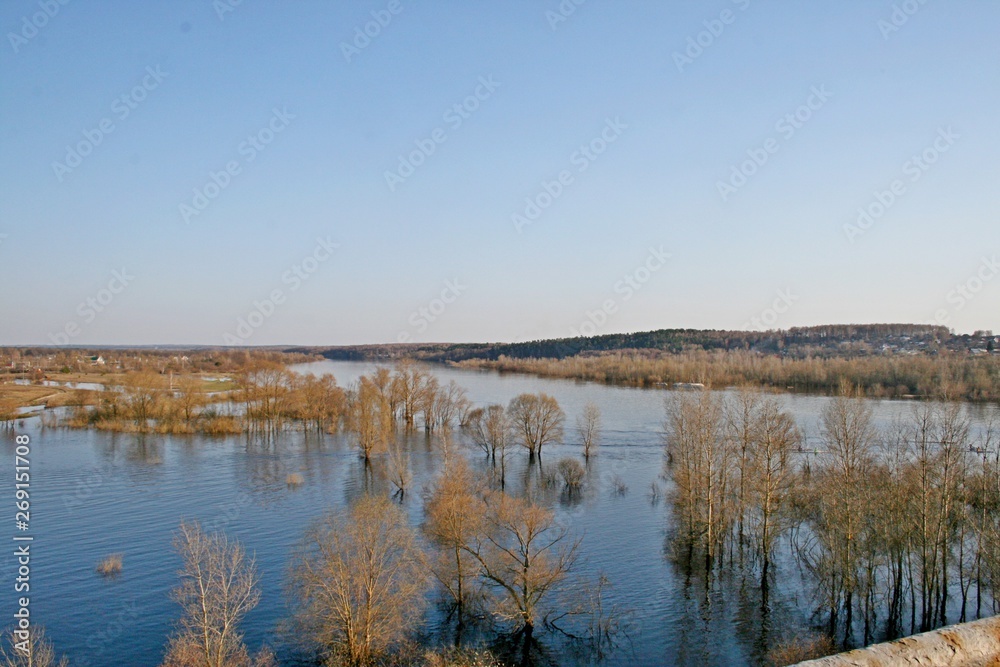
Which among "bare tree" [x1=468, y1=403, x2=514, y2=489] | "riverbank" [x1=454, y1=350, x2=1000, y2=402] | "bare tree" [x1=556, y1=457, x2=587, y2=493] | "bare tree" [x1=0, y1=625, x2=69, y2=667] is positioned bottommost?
"bare tree" [x1=0, y1=625, x2=69, y2=667]

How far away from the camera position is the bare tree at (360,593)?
53.4 ft

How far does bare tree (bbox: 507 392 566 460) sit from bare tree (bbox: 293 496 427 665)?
980 inches

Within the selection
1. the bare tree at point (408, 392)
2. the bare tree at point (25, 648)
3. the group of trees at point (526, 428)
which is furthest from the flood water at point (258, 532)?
the bare tree at point (408, 392)

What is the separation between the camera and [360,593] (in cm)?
1692

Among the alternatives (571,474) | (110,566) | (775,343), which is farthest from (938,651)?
(775,343)

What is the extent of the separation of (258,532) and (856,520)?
21.8m

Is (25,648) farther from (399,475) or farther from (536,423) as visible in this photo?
(536,423)

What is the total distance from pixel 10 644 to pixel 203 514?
36.8 feet

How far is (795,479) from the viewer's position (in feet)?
88.9

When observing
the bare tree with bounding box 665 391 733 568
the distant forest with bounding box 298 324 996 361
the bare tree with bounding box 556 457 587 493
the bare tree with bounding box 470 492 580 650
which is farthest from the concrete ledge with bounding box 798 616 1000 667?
the distant forest with bounding box 298 324 996 361

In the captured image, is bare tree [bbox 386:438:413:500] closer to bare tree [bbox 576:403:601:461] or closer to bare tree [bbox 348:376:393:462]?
bare tree [bbox 348:376:393:462]

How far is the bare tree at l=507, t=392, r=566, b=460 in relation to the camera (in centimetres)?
4341

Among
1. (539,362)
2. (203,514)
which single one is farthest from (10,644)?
(539,362)

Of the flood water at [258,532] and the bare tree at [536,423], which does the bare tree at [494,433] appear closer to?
the bare tree at [536,423]
